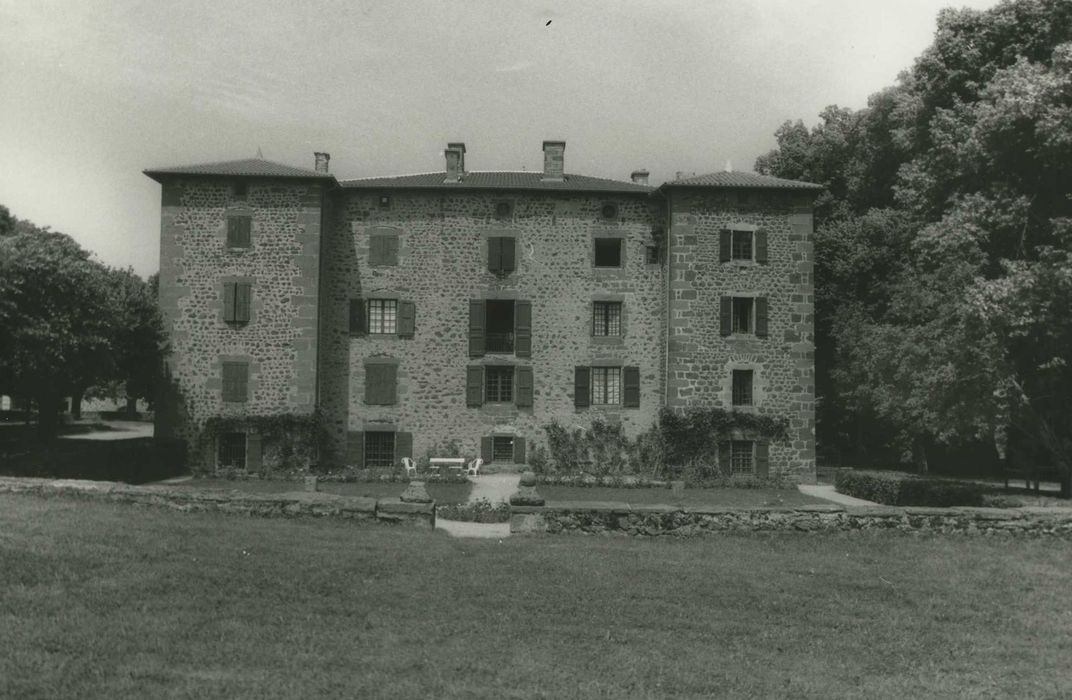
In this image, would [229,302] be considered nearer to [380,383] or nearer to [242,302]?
[242,302]

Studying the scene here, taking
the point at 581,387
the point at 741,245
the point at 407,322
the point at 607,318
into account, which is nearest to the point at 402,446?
the point at 407,322

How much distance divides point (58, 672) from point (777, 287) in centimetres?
2549

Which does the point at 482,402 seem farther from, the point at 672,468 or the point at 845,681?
the point at 845,681

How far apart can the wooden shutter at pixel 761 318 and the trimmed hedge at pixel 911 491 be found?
536 centimetres

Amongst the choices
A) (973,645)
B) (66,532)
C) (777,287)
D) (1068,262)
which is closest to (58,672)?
(66,532)

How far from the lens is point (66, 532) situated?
976 centimetres

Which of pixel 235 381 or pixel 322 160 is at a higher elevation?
pixel 322 160

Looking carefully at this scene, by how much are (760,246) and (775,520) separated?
1664 centimetres

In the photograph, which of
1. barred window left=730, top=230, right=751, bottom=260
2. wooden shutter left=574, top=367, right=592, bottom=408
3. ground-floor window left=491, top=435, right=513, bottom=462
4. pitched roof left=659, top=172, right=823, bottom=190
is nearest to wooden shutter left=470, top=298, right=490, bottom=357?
ground-floor window left=491, top=435, right=513, bottom=462

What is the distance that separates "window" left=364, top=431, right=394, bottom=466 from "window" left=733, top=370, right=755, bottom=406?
1139 centimetres

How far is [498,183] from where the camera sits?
93.9 feet

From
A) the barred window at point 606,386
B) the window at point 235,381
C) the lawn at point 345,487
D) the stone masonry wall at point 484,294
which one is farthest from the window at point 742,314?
the window at point 235,381

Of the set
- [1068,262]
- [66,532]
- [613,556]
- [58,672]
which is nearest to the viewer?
[58,672]

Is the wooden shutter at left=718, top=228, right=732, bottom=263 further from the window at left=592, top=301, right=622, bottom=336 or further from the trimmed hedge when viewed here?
the trimmed hedge
